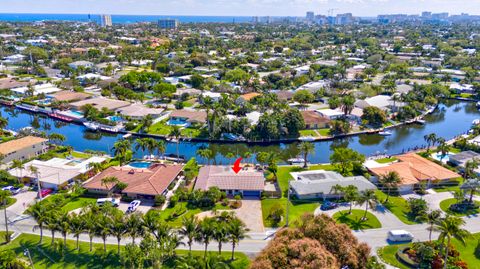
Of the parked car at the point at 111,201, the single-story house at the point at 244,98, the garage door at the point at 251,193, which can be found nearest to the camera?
the parked car at the point at 111,201

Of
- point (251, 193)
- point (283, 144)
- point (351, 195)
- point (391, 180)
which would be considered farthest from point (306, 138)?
point (351, 195)

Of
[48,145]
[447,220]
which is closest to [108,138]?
[48,145]

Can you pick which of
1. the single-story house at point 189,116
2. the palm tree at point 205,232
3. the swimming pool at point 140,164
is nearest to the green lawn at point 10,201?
the swimming pool at point 140,164

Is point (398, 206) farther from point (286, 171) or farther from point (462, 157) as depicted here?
point (462, 157)

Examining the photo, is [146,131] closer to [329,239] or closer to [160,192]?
[160,192]

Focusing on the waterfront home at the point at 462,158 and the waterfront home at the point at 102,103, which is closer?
the waterfront home at the point at 462,158

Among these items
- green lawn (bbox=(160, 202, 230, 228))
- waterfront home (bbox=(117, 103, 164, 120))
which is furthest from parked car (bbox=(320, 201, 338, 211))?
waterfront home (bbox=(117, 103, 164, 120))

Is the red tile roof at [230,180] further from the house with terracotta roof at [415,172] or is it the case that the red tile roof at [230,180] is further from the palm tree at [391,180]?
the house with terracotta roof at [415,172]
